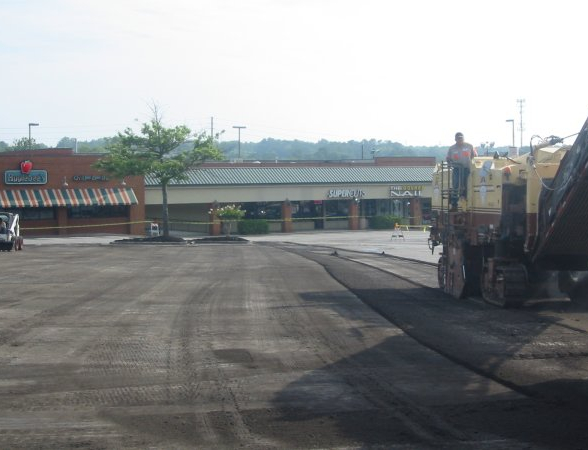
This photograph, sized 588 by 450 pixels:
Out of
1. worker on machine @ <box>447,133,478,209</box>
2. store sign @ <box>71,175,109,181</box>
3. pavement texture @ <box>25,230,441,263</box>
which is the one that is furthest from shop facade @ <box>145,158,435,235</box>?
worker on machine @ <box>447,133,478,209</box>

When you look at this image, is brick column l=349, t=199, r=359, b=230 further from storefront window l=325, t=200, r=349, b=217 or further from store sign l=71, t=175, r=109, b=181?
store sign l=71, t=175, r=109, b=181

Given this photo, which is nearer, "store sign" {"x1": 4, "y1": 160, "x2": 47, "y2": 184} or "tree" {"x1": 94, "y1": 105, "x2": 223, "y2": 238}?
"tree" {"x1": 94, "y1": 105, "x2": 223, "y2": 238}

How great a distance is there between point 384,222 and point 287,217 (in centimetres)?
805

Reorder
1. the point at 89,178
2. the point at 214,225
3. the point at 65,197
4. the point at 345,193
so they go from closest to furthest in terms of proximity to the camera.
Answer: the point at 65,197
the point at 89,178
the point at 214,225
the point at 345,193

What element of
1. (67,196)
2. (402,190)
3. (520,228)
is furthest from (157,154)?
(520,228)

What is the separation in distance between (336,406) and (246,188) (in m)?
60.9

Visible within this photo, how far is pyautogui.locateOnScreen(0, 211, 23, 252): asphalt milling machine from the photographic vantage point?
40094mm

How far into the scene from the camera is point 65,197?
60031 mm

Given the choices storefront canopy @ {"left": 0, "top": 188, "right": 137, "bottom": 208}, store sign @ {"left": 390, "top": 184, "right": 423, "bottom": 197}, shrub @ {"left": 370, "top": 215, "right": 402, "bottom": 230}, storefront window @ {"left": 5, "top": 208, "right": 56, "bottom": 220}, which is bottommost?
shrub @ {"left": 370, "top": 215, "right": 402, "bottom": 230}

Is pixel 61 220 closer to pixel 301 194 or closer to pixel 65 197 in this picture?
pixel 65 197

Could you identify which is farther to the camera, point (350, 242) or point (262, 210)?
point (262, 210)

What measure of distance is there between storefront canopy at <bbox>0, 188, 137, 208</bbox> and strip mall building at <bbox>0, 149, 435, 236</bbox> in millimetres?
66

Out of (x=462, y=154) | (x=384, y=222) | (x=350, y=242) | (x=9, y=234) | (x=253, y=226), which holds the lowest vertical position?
(x=350, y=242)

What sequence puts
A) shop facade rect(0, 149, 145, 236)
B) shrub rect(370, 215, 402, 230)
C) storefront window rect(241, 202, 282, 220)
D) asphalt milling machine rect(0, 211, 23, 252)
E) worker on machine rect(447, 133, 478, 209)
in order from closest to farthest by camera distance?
worker on machine rect(447, 133, 478, 209) → asphalt milling machine rect(0, 211, 23, 252) → shop facade rect(0, 149, 145, 236) → storefront window rect(241, 202, 282, 220) → shrub rect(370, 215, 402, 230)
